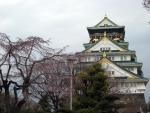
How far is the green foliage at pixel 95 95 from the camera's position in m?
34.6

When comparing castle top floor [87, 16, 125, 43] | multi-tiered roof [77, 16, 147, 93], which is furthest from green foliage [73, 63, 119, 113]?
castle top floor [87, 16, 125, 43]

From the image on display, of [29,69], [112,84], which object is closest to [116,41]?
[112,84]

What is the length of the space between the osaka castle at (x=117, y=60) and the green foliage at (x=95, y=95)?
50.5ft

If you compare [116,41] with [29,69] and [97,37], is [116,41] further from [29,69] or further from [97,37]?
[29,69]

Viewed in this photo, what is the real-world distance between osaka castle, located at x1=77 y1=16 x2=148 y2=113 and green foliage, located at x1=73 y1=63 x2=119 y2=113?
1539 cm

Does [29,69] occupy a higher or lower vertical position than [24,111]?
higher

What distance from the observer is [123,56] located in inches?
2817

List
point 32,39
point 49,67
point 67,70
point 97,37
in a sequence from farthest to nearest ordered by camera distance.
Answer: point 97,37 < point 67,70 < point 49,67 < point 32,39

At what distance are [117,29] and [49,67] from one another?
4474 centimetres

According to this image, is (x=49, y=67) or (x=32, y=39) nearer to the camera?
(x=32, y=39)

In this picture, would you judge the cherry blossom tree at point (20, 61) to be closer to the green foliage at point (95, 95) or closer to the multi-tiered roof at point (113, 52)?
the green foliage at point (95, 95)

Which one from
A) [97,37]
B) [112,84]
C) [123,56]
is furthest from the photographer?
[97,37]

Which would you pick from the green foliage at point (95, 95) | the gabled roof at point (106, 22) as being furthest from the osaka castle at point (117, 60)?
the green foliage at point (95, 95)

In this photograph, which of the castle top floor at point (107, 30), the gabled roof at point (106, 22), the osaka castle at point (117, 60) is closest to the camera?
the osaka castle at point (117, 60)
